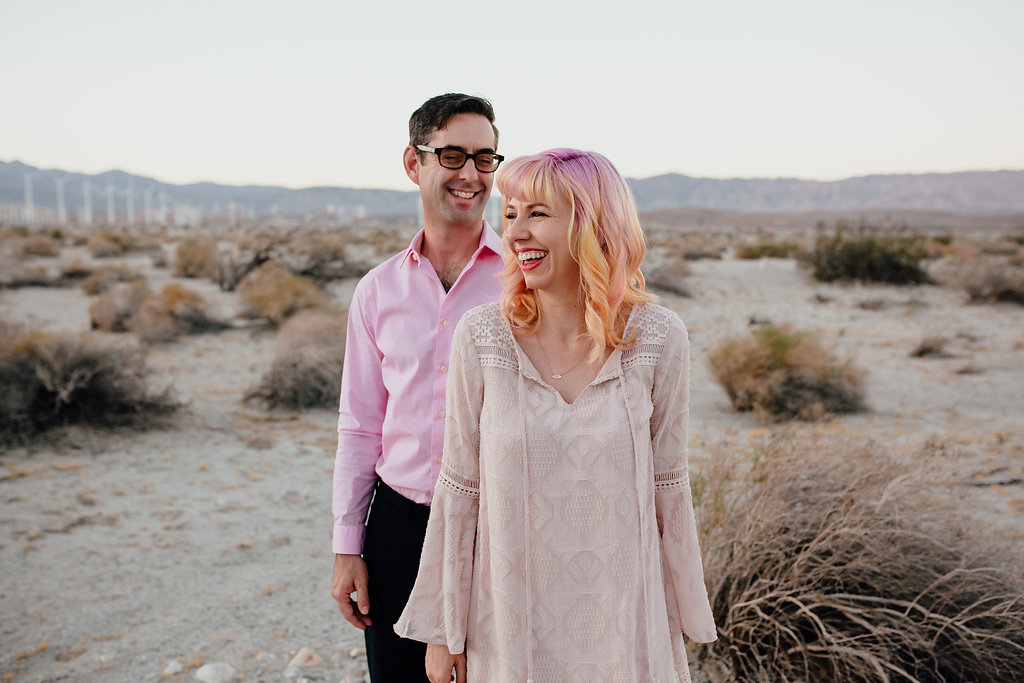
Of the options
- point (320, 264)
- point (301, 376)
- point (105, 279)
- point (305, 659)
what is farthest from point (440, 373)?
point (105, 279)

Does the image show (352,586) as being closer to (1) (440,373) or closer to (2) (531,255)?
(1) (440,373)

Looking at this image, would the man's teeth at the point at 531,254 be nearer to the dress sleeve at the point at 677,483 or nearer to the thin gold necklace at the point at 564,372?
the thin gold necklace at the point at 564,372

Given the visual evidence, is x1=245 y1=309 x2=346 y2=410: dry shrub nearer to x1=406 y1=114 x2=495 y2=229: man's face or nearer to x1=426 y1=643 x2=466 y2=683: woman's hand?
x1=406 y1=114 x2=495 y2=229: man's face

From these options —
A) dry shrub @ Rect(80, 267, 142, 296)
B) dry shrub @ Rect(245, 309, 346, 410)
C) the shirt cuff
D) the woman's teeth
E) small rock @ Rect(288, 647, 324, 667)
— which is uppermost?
the woman's teeth

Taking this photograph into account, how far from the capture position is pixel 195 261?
18859mm

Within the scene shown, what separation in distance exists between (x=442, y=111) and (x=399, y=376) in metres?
0.76

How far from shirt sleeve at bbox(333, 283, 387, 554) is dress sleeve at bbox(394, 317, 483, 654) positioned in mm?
457

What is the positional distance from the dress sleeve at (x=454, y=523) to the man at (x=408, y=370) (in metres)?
0.25

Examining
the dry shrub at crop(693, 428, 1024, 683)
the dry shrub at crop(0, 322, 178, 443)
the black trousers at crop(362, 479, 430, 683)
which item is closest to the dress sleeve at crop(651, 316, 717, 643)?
the black trousers at crop(362, 479, 430, 683)

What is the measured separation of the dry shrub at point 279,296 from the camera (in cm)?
1230

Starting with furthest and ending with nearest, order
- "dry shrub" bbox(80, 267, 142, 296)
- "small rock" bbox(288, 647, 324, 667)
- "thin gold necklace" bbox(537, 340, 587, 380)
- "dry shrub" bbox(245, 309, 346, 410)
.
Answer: "dry shrub" bbox(80, 267, 142, 296) → "dry shrub" bbox(245, 309, 346, 410) → "small rock" bbox(288, 647, 324, 667) → "thin gold necklace" bbox(537, 340, 587, 380)

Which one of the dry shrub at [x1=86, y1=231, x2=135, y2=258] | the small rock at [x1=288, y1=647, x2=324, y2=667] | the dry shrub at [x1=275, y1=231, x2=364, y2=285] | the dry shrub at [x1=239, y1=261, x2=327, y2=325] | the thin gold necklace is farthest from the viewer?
the dry shrub at [x1=86, y1=231, x2=135, y2=258]

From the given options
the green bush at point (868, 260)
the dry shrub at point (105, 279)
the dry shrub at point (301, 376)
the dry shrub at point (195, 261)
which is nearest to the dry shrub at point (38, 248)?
the dry shrub at point (195, 261)

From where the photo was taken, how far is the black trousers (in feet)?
6.59
